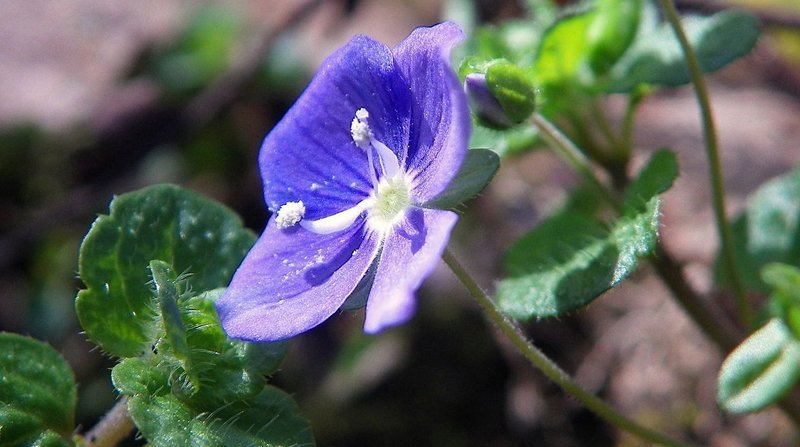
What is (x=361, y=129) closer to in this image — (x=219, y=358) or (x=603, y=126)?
(x=219, y=358)

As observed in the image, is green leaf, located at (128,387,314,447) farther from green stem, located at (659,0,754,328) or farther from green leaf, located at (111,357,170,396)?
green stem, located at (659,0,754,328)

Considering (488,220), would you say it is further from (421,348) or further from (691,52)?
(691,52)

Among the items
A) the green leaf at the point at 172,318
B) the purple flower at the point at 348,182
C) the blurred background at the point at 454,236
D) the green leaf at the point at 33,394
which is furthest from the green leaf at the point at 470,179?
the blurred background at the point at 454,236

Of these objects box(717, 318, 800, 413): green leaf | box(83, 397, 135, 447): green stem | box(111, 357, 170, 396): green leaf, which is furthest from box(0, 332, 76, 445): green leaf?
box(717, 318, 800, 413): green leaf

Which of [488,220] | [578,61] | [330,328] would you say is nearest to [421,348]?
[330,328]

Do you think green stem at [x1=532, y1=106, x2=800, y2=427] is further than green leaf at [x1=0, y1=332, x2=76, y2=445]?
Yes

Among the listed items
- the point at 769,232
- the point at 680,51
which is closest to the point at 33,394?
the point at 680,51
